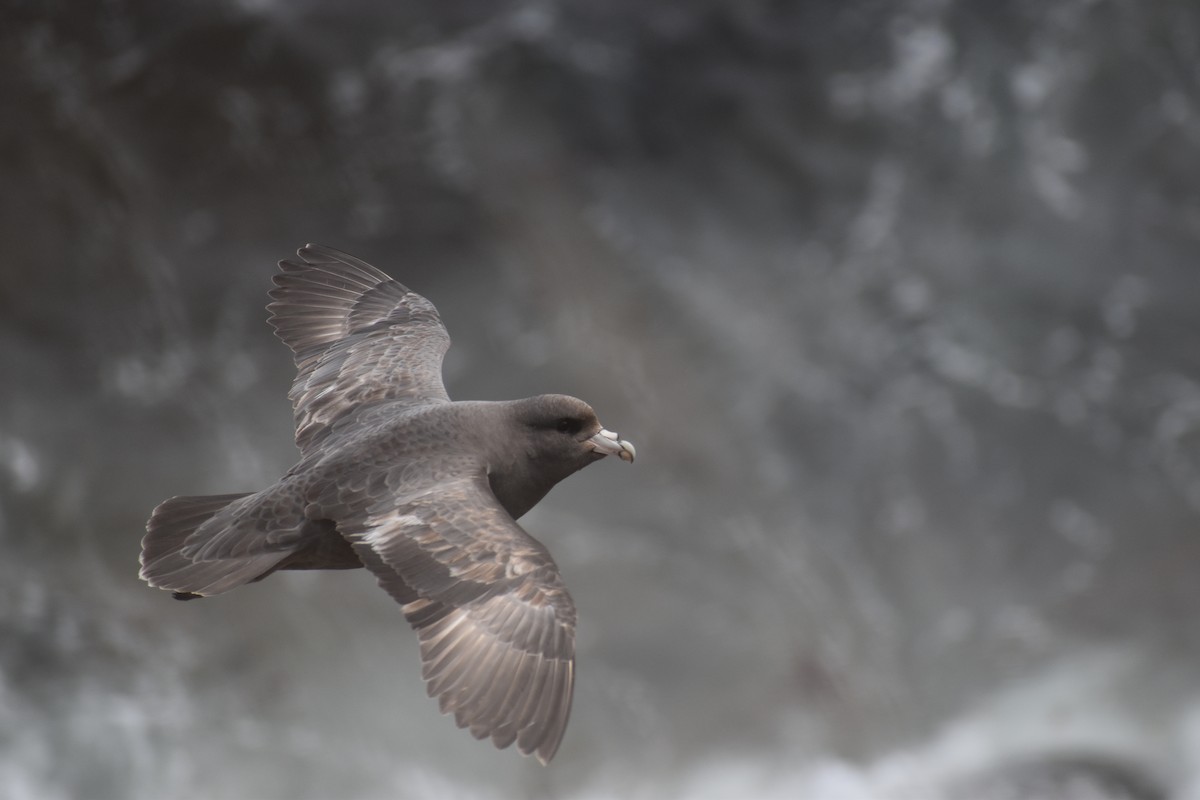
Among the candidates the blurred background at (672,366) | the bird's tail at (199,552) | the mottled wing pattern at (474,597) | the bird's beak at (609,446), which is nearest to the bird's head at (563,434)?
the bird's beak at (609,446)

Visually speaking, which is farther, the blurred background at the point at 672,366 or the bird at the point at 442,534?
the blurred background at the point at 672,366

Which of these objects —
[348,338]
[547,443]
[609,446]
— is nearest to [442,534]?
[547,443]

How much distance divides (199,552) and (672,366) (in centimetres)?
1167

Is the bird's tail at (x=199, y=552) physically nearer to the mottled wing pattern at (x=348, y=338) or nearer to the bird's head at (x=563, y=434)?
the mottled wing pattern at (x=348, y=338)

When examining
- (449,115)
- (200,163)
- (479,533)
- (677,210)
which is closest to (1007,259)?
(677,210)

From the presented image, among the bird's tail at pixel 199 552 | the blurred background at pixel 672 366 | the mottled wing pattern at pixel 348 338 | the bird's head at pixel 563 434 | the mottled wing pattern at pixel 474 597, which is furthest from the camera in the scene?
the blurred background at pixel 672 366

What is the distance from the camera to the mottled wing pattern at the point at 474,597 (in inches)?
227

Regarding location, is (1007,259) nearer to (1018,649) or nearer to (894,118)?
(894,118)

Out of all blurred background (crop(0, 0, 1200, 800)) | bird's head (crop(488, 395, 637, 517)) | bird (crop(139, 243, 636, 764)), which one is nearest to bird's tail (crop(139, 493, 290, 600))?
bird (crop(139, 243, 636, 764))

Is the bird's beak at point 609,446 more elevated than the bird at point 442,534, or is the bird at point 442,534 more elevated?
the bird's beak at point 609,446

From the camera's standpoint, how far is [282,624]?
16312mm

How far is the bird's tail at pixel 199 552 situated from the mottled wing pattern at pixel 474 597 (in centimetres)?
39

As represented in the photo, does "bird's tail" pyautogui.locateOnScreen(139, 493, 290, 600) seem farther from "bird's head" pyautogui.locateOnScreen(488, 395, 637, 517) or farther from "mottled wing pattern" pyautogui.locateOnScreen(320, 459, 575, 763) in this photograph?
"bird's head" pyautogui.locateOnScreen(488, 395, 637, 517)

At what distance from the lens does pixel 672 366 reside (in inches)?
703
